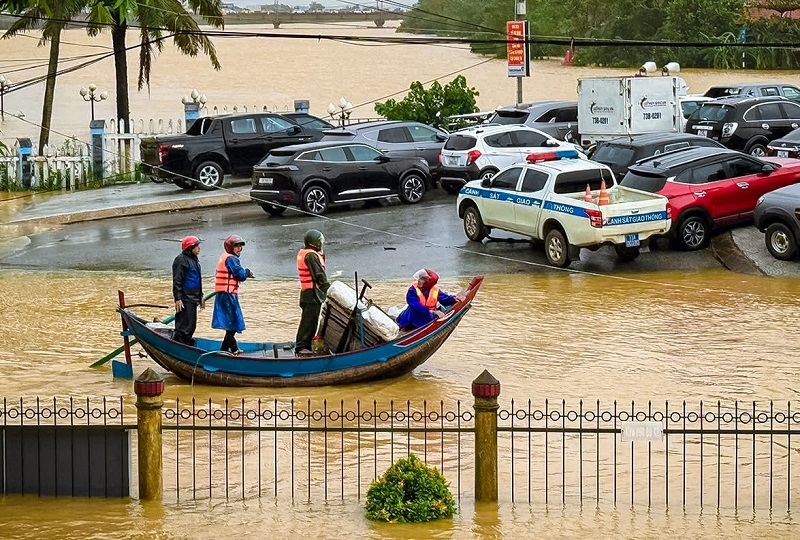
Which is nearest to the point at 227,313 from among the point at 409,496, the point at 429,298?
the point at 429,298

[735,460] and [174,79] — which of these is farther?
[174,79]

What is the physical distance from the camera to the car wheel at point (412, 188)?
2994 centimetres

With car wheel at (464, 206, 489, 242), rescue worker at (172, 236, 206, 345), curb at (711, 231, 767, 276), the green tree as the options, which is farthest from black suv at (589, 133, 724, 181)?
rescue worker at (172, 236, 206, 345)

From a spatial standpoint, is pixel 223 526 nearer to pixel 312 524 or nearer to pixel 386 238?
pixel 312 524

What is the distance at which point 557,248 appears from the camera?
2378 centimetres

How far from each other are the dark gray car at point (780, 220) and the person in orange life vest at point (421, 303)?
880 centimetres

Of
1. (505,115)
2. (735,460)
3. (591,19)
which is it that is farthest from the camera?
(591,19)

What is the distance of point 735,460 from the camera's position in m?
12.9

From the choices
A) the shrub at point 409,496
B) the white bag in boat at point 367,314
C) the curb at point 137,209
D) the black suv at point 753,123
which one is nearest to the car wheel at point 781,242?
the black suv at point 753,123

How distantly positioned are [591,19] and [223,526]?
74.1m

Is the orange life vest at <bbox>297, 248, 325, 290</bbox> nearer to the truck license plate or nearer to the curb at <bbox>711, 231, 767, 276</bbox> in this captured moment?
the truck license plate

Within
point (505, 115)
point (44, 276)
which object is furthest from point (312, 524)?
point (505, 115)

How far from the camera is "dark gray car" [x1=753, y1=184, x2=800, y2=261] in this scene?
2303 cm

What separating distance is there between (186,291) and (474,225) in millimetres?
10396
